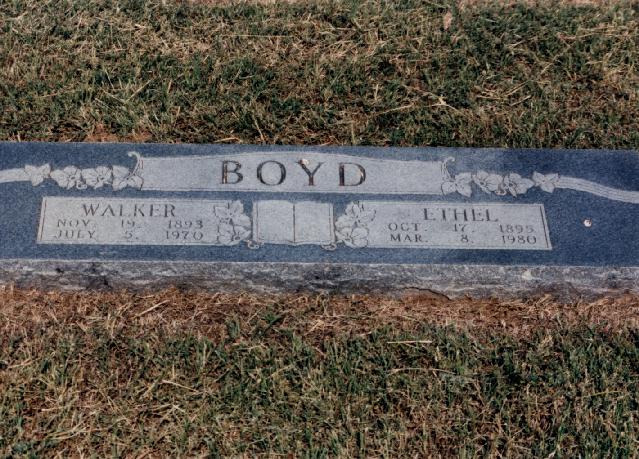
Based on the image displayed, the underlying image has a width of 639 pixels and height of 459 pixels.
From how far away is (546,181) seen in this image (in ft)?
14.5

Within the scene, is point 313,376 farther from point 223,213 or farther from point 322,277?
point 223,213

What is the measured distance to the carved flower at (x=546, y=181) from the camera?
4406 mm

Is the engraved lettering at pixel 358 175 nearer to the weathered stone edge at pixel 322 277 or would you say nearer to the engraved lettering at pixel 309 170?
the engraved lettering at pixel 309 170

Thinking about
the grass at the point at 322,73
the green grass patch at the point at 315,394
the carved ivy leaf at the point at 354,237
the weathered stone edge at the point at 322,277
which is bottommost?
the green grass patch at the point at 315,394

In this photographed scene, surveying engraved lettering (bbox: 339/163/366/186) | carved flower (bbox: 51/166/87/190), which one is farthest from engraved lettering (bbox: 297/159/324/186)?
carved flower (bbox: 51/166/87/190)

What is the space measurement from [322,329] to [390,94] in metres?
1.73

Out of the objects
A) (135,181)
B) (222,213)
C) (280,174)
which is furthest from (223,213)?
(135,181)

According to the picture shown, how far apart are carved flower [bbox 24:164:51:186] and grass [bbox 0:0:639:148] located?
23.0 inches

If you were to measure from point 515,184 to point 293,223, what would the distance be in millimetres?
1212

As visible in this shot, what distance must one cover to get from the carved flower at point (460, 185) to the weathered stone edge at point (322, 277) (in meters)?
0.47

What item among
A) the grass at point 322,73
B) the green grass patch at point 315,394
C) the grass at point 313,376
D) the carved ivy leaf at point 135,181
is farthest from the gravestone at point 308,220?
the grass at point 322,73

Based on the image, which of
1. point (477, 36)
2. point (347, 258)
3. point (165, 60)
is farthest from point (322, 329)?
point (477, 36)

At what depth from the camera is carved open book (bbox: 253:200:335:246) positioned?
4.10 m

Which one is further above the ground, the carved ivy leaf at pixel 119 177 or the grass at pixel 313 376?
the carved ivy leaf at pixel 119 177
